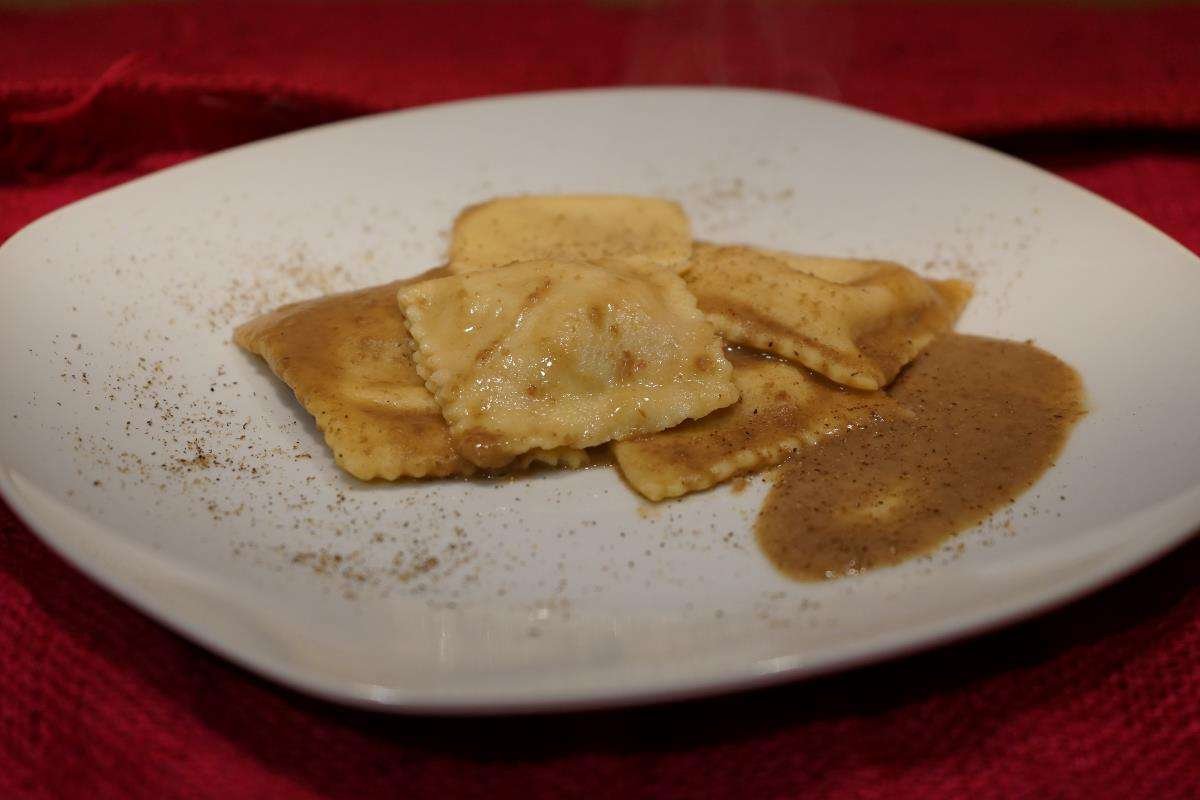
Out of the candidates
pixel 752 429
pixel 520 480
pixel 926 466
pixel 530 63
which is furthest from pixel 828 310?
pixel 530 63

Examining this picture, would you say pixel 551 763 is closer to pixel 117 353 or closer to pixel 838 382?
pixel 838 382

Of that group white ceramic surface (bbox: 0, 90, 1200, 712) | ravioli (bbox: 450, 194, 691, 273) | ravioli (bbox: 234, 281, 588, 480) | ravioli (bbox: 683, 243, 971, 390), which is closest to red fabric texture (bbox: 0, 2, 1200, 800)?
white ceramic surface (bbox: 0, 90, 1200, 712)

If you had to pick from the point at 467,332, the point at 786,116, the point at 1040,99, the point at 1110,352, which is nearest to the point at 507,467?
the point at 467,332

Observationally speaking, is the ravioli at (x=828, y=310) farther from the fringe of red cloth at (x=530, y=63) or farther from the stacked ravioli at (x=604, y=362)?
the fringe of red cloth at (x=530, y=63)

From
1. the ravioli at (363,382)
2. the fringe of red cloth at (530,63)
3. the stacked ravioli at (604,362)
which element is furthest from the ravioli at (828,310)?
the fringe of red cloth at (530,63)

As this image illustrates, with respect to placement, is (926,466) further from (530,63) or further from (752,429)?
(530,63)
